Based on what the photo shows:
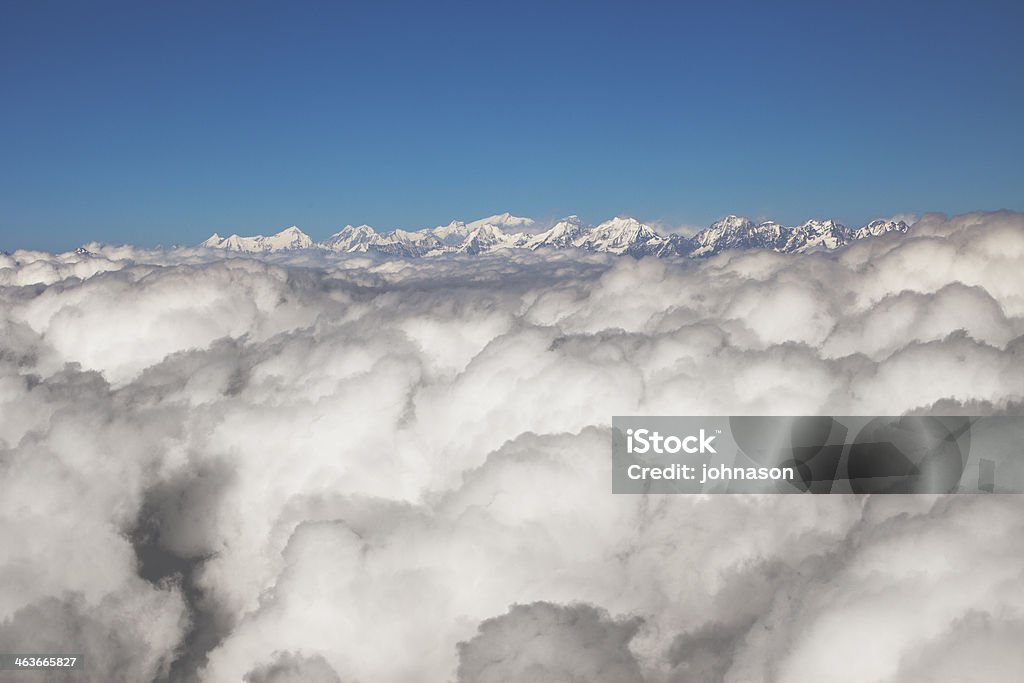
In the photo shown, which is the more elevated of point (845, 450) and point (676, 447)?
point (676, 447)

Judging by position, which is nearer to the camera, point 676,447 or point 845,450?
point 845,450

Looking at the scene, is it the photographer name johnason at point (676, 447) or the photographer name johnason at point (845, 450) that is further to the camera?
the photographer name johnason at point (676, 447)

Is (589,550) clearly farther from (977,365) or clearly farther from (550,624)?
(977,365)

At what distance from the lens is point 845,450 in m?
154

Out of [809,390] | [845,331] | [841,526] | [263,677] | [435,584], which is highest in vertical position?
[845,331]

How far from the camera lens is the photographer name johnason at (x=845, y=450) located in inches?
4946

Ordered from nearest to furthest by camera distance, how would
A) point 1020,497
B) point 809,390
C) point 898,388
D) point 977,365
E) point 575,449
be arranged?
point 1020,497 < point 977,365 < point 898,388 < point 809,390 < point 575,449

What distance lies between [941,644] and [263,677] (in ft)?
479

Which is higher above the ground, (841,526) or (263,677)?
(841,526)

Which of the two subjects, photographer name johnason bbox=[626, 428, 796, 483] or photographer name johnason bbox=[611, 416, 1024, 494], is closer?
photographer name johnason bbox=[611, 416, 1024, 494]

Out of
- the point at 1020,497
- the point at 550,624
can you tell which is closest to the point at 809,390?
the point at 1020,497

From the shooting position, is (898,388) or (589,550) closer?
(898,388)

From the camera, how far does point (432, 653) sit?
185125 millimetres

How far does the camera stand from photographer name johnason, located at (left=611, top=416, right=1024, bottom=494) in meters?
126
